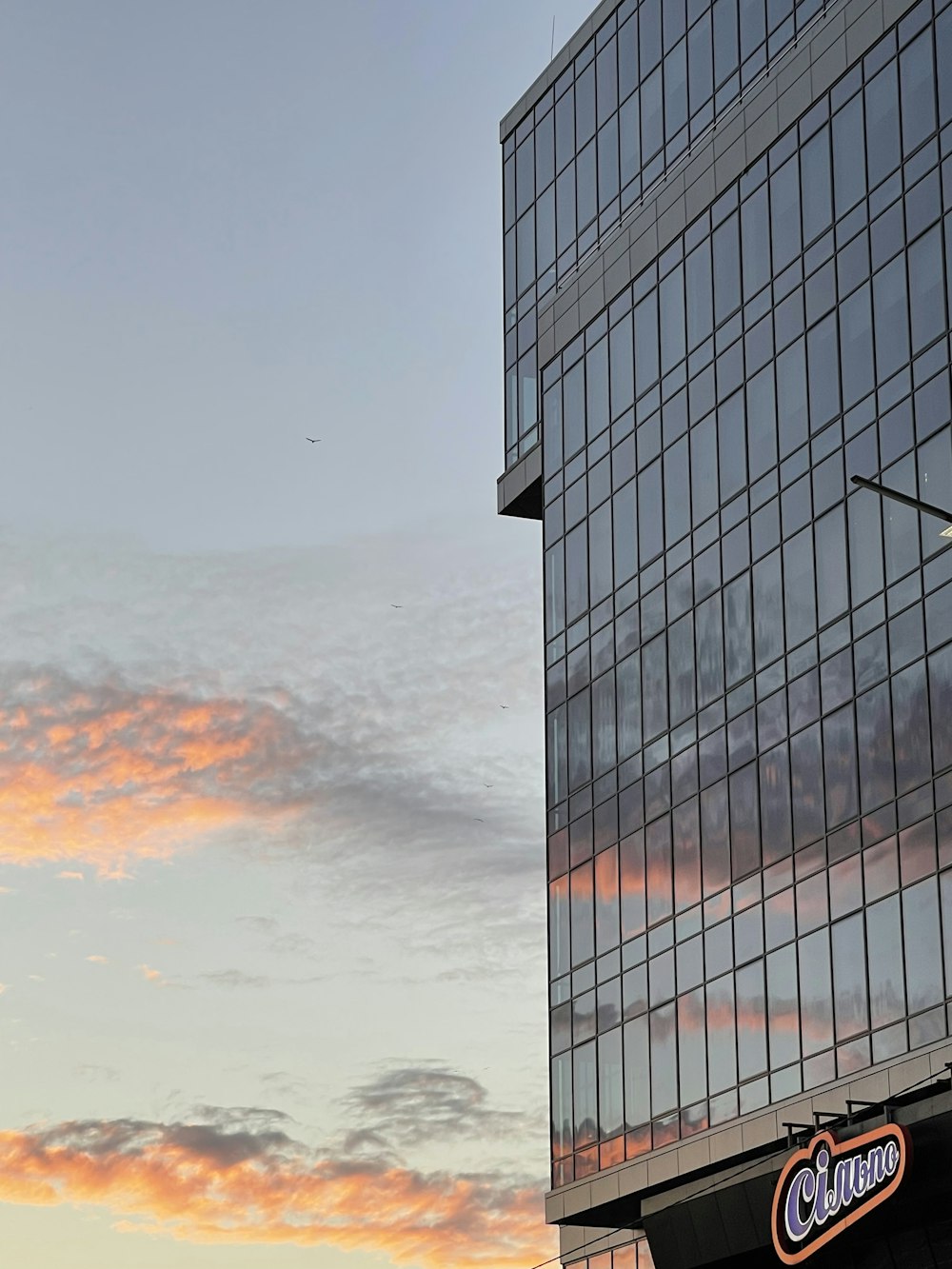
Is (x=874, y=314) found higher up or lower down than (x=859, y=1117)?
higher up

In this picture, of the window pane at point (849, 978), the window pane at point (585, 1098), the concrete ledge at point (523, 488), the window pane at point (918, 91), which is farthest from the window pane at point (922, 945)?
the concrete ledge at point (523, 488)

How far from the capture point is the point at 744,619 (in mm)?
55188

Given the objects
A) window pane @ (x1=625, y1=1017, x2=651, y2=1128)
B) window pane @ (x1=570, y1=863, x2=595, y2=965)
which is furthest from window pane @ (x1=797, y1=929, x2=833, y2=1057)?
window pane @ (x1=570, y1=863, x2=595, y2=965)

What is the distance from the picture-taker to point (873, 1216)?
1781 inches

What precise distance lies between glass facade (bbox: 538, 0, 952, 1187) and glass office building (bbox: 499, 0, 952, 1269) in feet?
0.34

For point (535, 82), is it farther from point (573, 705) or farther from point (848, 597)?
point (848, 597)

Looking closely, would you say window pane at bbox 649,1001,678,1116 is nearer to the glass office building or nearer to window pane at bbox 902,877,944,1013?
the glass office building

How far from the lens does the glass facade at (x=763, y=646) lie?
47.9m

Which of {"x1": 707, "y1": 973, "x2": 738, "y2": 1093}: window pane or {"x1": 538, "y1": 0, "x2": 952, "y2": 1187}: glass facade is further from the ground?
{"x1": 538, "y1": 0, "x2": 952, "y2": 1187}: glass facade

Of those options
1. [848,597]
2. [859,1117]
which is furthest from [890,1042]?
[848,597]

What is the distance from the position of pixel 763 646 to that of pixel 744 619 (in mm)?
1328

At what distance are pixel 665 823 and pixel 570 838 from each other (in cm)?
590

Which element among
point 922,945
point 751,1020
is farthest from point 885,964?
point 751,1020

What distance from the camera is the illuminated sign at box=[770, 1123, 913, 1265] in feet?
145
